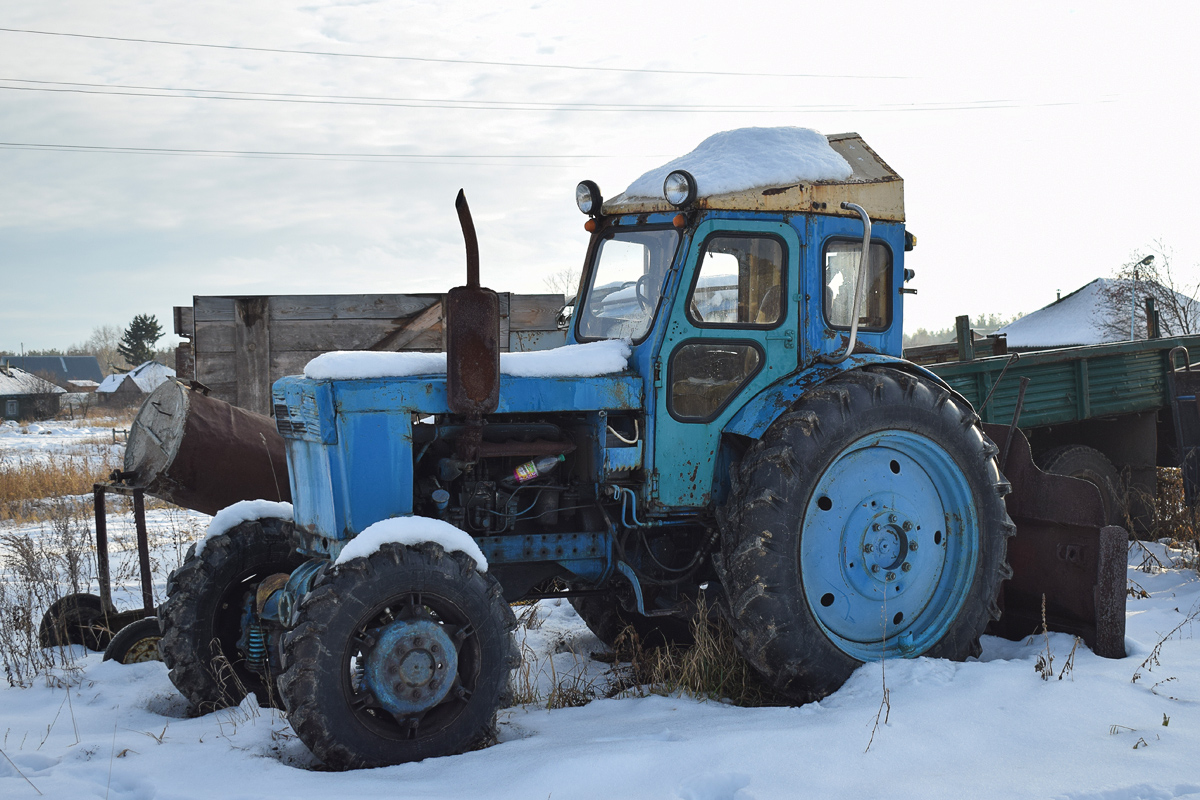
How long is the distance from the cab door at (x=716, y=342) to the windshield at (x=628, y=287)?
18cm

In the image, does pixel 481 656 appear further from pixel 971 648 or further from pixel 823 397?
pixel 971 648

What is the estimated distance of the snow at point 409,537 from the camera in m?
3.75

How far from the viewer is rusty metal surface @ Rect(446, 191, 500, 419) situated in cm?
395

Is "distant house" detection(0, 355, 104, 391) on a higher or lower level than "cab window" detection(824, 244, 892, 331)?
higher

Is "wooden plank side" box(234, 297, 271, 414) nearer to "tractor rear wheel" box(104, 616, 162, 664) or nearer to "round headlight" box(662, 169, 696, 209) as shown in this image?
"tractor rear wheel" box(104, 616, 162, 664)

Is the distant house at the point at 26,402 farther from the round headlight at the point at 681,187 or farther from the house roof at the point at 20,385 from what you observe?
the round headlight at the point at 681,187

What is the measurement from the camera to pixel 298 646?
3.61 meters

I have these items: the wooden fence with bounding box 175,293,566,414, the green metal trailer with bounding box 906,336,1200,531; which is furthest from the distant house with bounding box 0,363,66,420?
the green metal trailer with bounding box 906,336,1200,531

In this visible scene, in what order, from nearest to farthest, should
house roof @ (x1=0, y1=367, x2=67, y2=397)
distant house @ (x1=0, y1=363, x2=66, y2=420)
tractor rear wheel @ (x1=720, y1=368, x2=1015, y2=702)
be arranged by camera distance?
1. tractor rear wheel @ (x1=720, y1=368, x2=1015, y2=702)
2. distant house @ (x1=0, y1=363, x2=66, y2=420)
3. house roof @ (x1=0, y1=367, x2=67, y2=397)

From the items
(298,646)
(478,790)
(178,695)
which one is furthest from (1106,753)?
(178,695)

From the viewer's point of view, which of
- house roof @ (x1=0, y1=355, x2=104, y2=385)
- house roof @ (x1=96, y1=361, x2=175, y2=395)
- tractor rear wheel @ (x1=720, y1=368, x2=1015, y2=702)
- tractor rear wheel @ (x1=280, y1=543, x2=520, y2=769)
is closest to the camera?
tractor rear wheel @ (x1=280, y1=543, x2=520, y2=769)

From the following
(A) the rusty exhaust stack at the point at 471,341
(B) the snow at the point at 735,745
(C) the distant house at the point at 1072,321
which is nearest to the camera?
(B) the snow at the point at 735,745

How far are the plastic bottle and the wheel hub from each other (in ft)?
2.75

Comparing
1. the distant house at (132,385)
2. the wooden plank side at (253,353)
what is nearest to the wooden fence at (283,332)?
the wooden plank side at (253,353)
